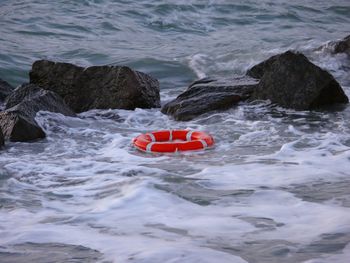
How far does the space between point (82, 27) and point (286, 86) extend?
826 cm

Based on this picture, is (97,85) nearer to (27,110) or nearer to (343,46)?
(27,110)

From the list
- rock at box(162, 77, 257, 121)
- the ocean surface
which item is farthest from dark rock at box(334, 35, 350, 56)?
rock at box(162, 77, 257, 121)

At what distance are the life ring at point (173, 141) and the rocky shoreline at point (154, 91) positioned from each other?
42.1 inches

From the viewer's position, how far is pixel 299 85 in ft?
28.7

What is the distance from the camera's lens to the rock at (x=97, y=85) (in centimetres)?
924

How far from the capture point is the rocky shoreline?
28.5ft

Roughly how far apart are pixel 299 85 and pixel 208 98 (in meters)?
1.17

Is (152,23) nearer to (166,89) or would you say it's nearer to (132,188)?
(166,89)

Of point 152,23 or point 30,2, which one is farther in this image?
point 30,2

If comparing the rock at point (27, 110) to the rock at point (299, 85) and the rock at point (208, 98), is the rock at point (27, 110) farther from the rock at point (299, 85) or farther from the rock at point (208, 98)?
the rock at point (299, 85)

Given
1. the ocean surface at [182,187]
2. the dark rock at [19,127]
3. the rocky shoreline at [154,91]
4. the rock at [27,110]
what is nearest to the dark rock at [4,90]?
the rocky shoreline at [154,91]

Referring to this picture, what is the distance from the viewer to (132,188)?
5.52 metres

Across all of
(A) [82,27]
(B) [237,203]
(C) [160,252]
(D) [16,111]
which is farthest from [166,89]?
(C) [160,252]

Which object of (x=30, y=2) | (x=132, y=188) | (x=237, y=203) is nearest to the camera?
(x=237, y=203)
